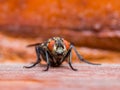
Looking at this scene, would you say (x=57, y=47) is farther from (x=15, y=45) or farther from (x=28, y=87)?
(x=15, y=45)

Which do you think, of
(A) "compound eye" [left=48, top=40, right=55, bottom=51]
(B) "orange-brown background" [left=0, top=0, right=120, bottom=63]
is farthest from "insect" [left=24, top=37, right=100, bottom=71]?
(B) "orange-brown background" [left=0, top=0, right=120, bottom=63]

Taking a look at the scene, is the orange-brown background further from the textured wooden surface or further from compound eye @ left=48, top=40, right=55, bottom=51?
the textured wooden surface

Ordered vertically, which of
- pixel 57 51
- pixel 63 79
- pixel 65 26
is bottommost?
pixel 63 79

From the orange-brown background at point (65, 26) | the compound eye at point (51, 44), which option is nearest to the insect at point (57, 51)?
the compound eye at point (51, 44)

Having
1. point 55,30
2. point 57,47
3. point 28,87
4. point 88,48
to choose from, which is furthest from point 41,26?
point 28,87

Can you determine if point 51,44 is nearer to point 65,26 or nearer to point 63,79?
point 63,79

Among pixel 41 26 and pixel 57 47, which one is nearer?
pixel 57 47

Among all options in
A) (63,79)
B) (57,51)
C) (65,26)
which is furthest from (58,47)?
(65,26)
